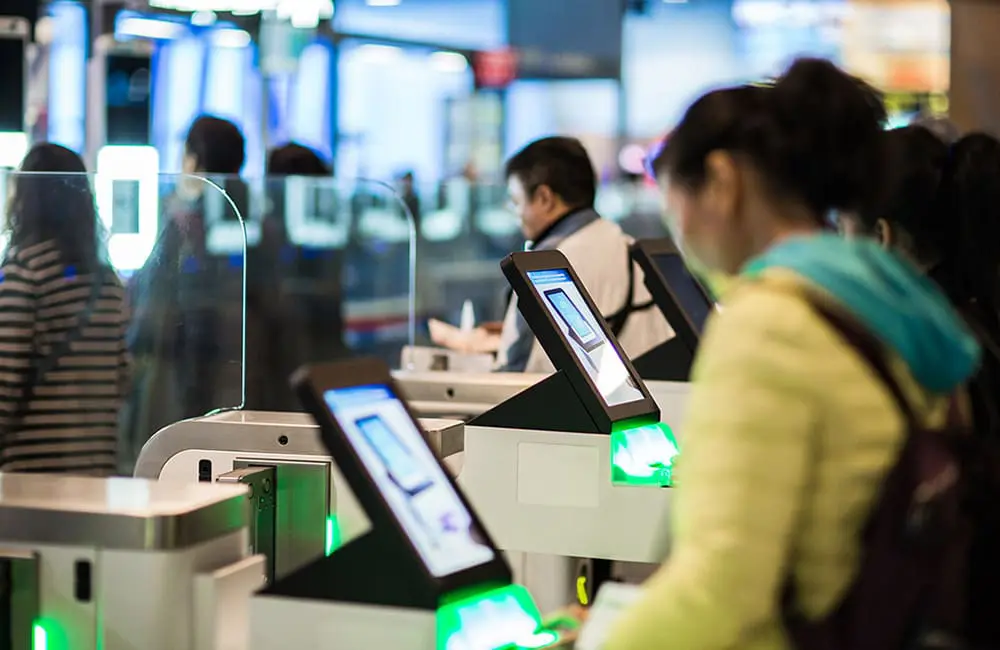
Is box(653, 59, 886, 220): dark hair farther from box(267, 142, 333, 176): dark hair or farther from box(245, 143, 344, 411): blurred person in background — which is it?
box(267, 142, 333, 176): dark hair

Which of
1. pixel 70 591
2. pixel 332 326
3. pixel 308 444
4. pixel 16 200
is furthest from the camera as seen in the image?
pixel 332 326

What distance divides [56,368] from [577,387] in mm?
1567

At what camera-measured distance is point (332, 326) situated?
7.69 metres

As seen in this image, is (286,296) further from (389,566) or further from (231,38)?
(389,566)

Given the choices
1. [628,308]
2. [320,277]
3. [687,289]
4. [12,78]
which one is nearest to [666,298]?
→ [687,289]

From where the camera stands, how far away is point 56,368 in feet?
12.6

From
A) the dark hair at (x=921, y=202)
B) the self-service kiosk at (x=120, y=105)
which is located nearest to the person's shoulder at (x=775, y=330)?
the dark hair at (x=921, y=202)

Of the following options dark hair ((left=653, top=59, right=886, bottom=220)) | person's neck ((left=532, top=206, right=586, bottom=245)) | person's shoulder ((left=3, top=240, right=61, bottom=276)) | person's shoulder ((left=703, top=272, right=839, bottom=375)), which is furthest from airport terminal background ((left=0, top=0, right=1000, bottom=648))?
person's neck ((left=532, top=206, right=586, bottom=245))

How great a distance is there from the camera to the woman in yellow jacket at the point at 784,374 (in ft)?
5.13

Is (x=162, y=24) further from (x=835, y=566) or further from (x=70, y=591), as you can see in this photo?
(x=835, y=566)

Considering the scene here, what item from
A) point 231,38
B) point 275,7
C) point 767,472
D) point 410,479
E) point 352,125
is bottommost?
point 410,479

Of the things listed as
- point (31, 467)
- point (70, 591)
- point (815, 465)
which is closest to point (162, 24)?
point (31, 467)

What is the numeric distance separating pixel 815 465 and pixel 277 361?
557cm

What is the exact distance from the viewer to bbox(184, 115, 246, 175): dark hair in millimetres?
6000
